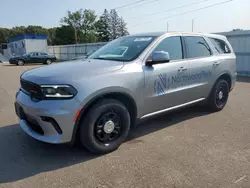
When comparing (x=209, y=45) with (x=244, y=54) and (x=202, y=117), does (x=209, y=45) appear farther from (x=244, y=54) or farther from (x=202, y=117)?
(x=244, y=54)

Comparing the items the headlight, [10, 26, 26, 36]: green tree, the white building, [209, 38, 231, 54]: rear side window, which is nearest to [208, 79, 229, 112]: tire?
[209, 38, 231, 54]: rear side window

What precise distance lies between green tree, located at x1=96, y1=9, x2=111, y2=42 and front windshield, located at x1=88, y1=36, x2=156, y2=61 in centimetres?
6930

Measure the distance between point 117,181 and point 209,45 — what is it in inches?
138

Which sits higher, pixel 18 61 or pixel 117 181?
pixel 18 61

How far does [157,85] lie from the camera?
3.75 metres

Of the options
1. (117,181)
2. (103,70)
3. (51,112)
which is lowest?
(117,181)

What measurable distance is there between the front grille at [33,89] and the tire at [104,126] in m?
0.65

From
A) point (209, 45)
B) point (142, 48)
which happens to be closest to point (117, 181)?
point (142, 48)

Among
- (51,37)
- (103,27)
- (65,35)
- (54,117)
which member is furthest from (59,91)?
(51,37)

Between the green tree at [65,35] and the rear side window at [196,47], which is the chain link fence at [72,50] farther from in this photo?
the green tree at [65,35]

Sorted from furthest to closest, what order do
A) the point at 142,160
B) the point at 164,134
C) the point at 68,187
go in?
the point at 164,134 < the point at 142,160 < the point at 68,187

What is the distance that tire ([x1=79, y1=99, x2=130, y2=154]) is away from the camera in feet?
10.2

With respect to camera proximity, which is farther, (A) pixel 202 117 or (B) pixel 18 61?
(B) pixel 18 61

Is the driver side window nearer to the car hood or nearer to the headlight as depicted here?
the car hood
